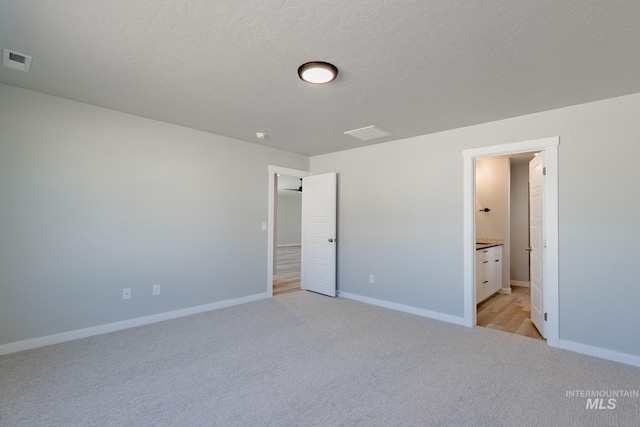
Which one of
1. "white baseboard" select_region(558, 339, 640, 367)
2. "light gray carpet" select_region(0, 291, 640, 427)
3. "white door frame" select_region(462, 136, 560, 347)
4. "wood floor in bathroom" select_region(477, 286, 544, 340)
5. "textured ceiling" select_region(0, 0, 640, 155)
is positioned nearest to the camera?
"textured ceiling" select_region(0, 0, 640, 155)

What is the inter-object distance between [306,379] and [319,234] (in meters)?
2.98

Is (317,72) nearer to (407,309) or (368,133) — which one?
(368,133)

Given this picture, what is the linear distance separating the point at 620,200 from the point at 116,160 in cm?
517

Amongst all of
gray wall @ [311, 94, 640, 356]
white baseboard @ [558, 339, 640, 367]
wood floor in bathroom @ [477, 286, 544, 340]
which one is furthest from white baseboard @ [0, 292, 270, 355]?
white baseboard @ [558, 339, 640, 367]

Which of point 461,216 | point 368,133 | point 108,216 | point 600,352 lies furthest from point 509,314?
point 108,216

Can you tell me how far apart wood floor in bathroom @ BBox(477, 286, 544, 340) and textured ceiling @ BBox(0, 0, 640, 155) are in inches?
98.5

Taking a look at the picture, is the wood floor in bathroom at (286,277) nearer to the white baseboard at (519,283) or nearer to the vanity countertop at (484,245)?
the vanity countertop at (484,245)

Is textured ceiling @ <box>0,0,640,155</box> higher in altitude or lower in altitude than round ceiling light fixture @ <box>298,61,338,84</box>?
higher

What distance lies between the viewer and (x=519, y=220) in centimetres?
622

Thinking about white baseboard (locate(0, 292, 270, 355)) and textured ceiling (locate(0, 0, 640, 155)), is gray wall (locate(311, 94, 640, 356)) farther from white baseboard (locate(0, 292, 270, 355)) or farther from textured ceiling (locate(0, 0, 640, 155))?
white baseboard (locate(0, 292, 270, 355))

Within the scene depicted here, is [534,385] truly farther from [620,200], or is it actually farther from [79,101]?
[79,101]

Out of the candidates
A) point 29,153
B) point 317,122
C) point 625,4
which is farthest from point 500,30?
point 29,153

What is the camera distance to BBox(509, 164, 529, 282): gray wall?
6059 mm

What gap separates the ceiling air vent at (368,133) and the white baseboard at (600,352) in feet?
9.91
